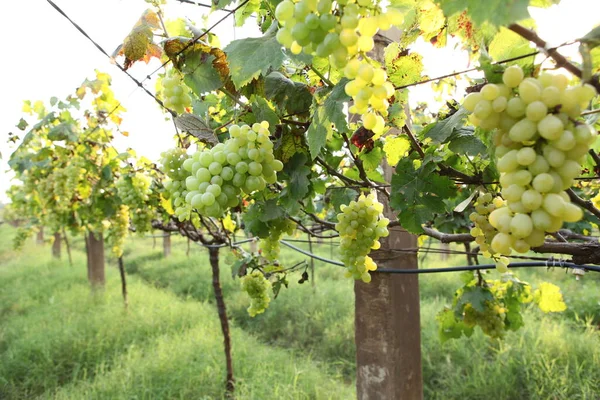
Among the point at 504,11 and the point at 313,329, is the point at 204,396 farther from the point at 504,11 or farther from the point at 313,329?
the point at 504,11

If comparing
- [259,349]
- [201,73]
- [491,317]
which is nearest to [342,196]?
[201,73]

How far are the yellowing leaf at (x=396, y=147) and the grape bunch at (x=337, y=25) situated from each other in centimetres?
56

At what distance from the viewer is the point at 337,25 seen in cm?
49

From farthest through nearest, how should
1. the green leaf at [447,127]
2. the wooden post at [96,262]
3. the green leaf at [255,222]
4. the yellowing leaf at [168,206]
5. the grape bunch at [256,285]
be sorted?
the wooden post at [96,262] → the yellowing leaf at [168,206] → the grape bunch at [256,285] → the green leaf at [255,222] → the green leaf at [447,127]

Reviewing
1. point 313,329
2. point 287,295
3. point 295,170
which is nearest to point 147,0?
point 295,170

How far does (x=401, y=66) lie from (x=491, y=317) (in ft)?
7.36

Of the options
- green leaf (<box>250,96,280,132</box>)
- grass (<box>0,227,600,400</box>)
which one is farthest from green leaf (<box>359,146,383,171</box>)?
grass (<box>0,227,600,400</box>)

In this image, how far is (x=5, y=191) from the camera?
8.53 meters

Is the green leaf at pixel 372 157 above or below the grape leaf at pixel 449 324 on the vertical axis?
above

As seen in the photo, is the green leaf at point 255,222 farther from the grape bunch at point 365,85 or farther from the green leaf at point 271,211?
the grape bunch at point 365,85

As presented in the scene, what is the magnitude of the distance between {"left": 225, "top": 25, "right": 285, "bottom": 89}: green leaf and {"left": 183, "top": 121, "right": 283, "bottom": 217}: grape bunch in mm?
111

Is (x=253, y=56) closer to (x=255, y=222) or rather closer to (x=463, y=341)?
(x=255, y=222)

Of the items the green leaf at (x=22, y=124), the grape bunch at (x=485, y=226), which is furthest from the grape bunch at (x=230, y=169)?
the green leaf at (x=22, y=124)

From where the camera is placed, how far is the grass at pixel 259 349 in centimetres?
409
